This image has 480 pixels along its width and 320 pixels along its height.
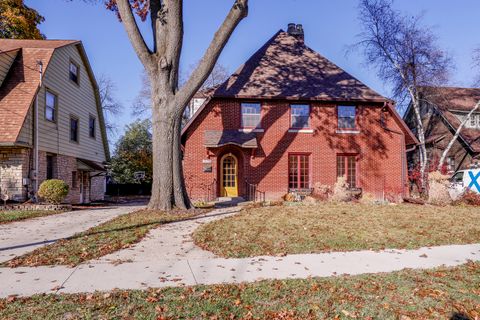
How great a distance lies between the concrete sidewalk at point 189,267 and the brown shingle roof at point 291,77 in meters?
11.9

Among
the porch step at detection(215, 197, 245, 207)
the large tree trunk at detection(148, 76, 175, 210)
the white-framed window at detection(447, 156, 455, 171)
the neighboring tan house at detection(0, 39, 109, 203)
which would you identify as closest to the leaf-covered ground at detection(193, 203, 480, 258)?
the large tree trunk at detection(148, 76, 175, 210)

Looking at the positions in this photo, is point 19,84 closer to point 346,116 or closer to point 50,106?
point 50,106

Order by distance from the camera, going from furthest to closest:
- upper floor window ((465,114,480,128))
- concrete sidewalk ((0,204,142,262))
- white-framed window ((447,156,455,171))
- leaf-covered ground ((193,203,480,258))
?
upper floor window ((465,114,480,128)) → white-framed window ((447,156,455,171)) → leaf-covered ground ((193,203,480,258)) → concrete sidewalk ((0,204,142,262))

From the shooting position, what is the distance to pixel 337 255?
6.33 metres

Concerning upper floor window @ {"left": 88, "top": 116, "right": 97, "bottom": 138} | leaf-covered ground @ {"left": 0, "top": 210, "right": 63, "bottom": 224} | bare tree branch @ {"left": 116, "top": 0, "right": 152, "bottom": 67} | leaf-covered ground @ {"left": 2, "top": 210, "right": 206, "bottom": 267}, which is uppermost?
bare tree branch @ {"left": 116, "top": 0, "right": 152, "bottom": 67}

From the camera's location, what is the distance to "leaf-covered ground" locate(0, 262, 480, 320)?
3.62m

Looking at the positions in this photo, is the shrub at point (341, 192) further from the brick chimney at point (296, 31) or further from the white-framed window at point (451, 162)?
the white-framed window at point (451, 162)

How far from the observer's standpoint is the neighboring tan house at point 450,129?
24250 mm

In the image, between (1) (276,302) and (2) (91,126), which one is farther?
(2) (91,126)

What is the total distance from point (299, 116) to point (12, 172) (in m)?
13.4

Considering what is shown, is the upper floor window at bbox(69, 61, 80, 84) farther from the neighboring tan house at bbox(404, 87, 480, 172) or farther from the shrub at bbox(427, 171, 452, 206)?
the neighboring tan house at bbox(404, 87, 480, 172)

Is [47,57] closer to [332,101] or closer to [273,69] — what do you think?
[273,69]

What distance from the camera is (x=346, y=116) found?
18656 millimetres

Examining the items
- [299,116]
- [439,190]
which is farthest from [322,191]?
[439,190]
